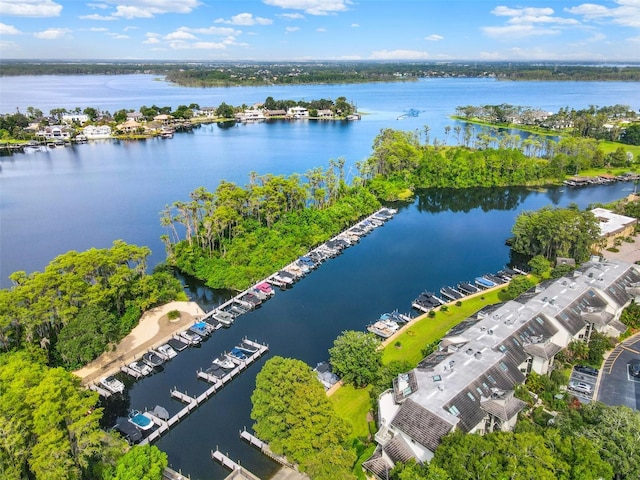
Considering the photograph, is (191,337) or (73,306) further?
(191,337)

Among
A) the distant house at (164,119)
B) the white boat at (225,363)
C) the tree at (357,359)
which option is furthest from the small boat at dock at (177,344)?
the distant house at (164,119)

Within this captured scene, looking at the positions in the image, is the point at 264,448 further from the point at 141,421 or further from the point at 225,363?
the point at 225,363

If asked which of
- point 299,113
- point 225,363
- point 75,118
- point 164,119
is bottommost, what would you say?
point 225,363

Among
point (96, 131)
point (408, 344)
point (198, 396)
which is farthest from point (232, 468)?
point (96, 131)

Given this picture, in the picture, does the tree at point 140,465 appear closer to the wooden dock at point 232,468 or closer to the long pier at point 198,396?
the wooden dock at point 232,468

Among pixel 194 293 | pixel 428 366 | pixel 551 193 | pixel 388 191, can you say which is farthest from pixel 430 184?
pixel 428 366

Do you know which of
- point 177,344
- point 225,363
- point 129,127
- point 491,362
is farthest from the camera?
point 129,127

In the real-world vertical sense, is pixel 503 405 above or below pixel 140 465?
above

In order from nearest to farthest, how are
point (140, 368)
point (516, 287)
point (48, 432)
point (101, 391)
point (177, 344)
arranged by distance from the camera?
point (48, 432) < point (101, 391) < point (140, 368) < point (177, 344) < point (516, 287)
